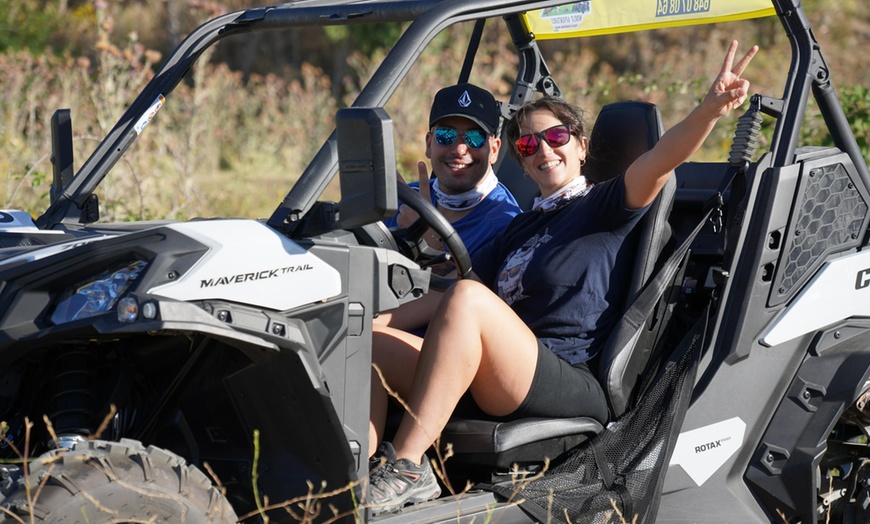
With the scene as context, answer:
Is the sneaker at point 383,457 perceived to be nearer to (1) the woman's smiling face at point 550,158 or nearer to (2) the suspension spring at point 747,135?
(1) the woman's smiling face at point 550,158

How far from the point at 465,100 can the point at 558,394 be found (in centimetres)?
128

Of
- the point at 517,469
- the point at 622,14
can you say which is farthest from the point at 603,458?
the point at 622,14

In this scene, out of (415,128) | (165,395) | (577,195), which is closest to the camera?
(165,395)

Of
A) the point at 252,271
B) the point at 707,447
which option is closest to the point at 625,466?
the point at 707,447

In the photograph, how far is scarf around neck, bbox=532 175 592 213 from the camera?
3.65 meters

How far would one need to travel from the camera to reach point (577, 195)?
365 cm

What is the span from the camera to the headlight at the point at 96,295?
2.47 metres

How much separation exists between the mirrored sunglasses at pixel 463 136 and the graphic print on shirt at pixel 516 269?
0.56 metres

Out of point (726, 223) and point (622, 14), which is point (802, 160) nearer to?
point (726, 223)

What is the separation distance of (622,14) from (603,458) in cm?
185

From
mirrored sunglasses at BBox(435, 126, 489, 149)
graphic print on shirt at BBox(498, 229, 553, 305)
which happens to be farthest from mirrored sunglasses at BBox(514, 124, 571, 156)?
A: mirrored sunglasses at BBox(435, 126, 489, 149)

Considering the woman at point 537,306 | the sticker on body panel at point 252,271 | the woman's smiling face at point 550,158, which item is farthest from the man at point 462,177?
the sticker on body panel at point 252,271

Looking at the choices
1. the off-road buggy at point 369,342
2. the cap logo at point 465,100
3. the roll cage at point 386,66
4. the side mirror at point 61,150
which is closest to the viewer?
the off-road buggy at point 369,342

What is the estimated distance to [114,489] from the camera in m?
2.44
